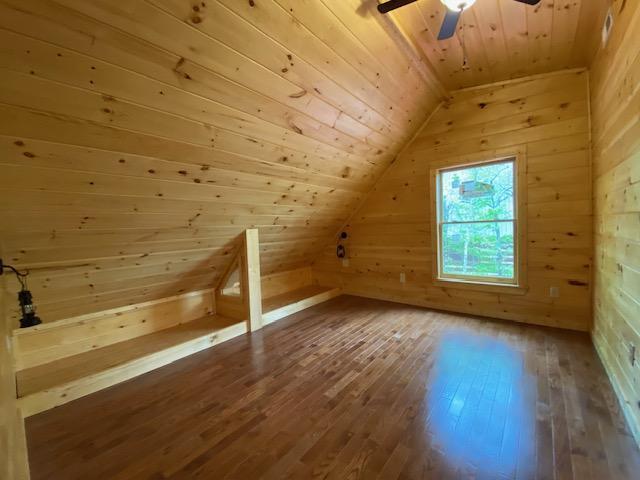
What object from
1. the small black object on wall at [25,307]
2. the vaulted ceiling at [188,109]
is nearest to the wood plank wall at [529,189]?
the vaulted ceiling at [188,109]

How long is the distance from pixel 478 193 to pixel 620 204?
162cm

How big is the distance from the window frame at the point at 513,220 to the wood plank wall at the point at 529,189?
0.06 metres

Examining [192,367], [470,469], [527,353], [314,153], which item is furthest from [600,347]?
[192,367]

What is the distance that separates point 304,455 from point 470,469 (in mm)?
802

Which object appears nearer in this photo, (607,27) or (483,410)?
(483,410)

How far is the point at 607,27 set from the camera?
197 cm

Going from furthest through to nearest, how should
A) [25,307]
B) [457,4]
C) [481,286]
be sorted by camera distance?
[481,286]
[25,307]
[457,4]

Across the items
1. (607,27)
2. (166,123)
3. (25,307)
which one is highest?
(607,27)

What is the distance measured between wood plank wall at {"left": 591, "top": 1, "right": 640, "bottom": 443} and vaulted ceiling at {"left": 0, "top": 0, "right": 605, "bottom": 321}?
45 cm

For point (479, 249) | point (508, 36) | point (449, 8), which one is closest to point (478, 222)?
point (479, 249)

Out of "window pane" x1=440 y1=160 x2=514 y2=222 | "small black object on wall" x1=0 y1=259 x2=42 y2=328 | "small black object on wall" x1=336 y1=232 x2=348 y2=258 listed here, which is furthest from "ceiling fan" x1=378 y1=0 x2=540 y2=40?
"small black object on wall" x1=336 y1=232 x2=348 y2=258

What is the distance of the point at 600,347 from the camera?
241 centimetres

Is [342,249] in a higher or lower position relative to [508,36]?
lower

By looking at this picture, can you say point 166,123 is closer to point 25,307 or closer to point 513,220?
point 25,307
